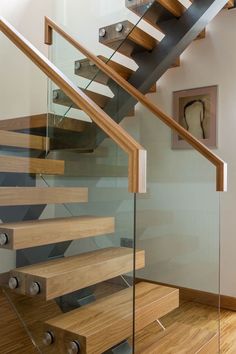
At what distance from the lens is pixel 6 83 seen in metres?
3.30

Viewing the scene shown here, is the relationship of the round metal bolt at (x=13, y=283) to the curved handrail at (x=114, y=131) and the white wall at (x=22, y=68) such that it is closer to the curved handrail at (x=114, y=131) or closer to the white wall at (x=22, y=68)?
the curved handrail at (x=114, y=131)

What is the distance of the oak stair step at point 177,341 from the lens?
1920 mm

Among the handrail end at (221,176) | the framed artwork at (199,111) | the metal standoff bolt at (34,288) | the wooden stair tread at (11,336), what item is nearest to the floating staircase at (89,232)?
the metal standoff bolt at (34,288)

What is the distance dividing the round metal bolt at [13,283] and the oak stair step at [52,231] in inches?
5.8

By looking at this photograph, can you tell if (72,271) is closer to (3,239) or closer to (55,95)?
(3,239)

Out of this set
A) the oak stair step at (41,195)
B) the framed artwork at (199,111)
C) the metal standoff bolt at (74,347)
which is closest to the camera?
the metal standoff bolt at (74,347)

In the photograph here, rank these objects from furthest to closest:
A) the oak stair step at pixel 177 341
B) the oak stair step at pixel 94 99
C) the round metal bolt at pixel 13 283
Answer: the oak stair step at pixel 94 99 → the oak stair step at pixel 177 341 → the round metal bolt at pixel 13 283

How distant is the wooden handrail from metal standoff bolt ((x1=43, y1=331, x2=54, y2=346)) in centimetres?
132

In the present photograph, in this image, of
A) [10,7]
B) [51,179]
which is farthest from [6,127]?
[10,7]

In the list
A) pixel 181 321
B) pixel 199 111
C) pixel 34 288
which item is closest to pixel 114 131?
pixel 34 288

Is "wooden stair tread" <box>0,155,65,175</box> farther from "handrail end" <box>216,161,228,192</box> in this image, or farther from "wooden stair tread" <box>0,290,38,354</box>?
"handrail end" <box>216,161,228,192</box>

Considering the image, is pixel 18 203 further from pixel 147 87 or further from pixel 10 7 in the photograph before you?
pixel 10 7

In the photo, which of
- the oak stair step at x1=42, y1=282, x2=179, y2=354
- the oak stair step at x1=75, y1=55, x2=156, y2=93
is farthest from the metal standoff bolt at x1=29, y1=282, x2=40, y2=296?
the oak stair step at x1=75, y1=55, x2=156, y2=93

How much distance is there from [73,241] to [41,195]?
36 centimetres
